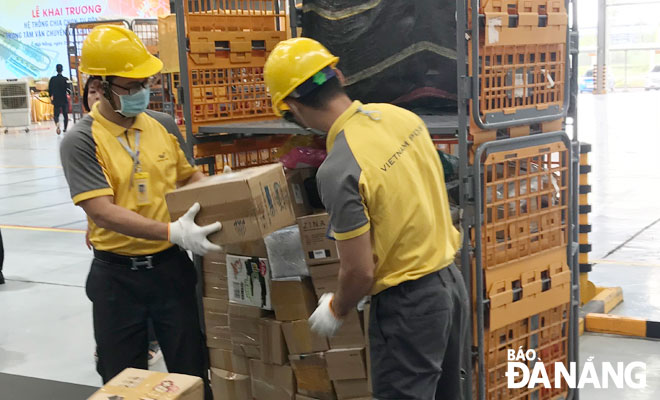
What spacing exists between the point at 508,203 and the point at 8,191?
11.0m

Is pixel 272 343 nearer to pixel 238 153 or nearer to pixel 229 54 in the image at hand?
pixel 238 153

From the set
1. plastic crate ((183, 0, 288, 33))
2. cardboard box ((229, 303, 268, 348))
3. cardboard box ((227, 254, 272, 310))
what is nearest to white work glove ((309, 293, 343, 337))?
cardboard box ((227, 254, 272, 310))

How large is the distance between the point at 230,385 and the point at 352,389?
2.30 ft

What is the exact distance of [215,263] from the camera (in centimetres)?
408

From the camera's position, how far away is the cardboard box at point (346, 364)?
12.3 feet

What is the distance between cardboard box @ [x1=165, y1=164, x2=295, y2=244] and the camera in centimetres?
317

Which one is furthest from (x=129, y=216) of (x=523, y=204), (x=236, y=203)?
(x=523, y=204)

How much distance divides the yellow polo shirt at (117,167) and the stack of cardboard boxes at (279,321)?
0.25 m

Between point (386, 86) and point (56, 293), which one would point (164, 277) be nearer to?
point (386, 86)

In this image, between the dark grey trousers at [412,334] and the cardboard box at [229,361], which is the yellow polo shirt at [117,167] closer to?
the cardboard box at [229,361]

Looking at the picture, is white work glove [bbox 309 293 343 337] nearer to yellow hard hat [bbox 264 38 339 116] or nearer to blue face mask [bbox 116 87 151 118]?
yellow hard hat [bbox 264 38 339 116]

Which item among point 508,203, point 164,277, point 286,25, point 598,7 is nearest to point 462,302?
point 508,203

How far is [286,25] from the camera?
4602mm

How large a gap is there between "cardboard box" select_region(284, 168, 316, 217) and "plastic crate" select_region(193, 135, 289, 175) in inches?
18.5
